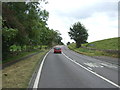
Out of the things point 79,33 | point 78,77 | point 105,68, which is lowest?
point 105,68

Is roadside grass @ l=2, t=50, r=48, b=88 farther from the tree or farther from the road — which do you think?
the tree

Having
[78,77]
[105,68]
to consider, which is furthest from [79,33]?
[78,77]

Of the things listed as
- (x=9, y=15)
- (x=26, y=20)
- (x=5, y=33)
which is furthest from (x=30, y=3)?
(x=5, y=33)

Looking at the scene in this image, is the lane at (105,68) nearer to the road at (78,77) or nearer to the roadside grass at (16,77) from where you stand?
the road at (78,77)

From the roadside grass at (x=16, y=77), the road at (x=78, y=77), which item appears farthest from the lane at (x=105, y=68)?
the roadside grass at (x=16, y=77)

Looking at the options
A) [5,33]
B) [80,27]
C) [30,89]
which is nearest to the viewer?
[30,89]

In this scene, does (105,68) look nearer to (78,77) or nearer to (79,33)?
(78,77)

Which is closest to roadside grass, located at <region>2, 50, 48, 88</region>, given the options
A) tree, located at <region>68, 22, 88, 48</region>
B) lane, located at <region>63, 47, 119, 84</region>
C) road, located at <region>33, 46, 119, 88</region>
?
road, located at <region>33, 46, 119, 88</region>

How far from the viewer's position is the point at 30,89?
638 cm

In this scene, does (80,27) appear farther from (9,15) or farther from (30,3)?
(9,15)

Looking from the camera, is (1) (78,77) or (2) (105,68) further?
(2) (105,68)

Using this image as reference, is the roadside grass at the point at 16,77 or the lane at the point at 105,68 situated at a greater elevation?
the roadside grass at the point at 16,77

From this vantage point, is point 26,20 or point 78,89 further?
point 26,20

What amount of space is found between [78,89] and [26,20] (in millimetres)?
15133
